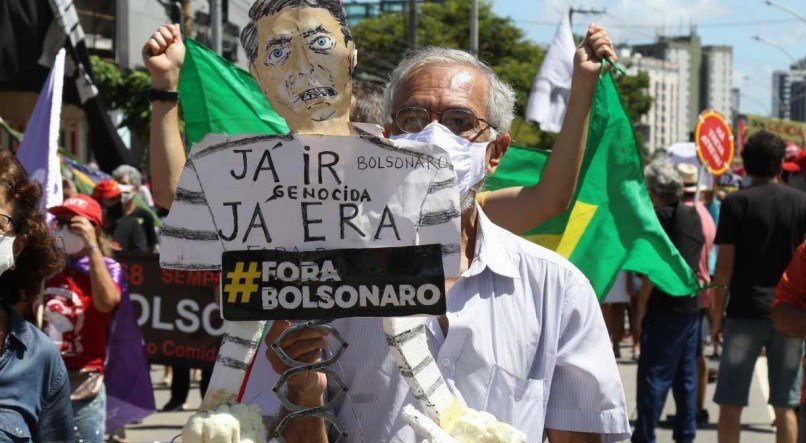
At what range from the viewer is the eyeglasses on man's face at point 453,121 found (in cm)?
283

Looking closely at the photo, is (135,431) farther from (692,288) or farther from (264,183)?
(264,183)

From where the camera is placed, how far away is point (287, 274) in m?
2.48

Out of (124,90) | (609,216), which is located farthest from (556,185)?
(124,90)

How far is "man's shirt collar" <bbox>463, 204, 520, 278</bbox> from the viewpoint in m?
2.72

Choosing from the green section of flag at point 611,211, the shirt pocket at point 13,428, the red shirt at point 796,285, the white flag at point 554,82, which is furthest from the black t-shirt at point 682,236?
the shirt pocket at point 13,428

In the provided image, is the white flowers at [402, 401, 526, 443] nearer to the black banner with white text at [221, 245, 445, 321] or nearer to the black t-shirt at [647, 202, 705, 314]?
the black banner with white text at [221, 245, 445, 321]

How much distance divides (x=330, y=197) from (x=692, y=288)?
3.95m

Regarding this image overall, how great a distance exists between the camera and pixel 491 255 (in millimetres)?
2746

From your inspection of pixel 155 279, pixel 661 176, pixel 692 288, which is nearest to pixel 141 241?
pixel 155 279

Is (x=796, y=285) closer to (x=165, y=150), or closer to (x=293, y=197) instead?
(x=165, y=150)

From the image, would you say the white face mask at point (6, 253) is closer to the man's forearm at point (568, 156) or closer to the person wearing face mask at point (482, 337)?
the person wearing face mask at point (482, 337)

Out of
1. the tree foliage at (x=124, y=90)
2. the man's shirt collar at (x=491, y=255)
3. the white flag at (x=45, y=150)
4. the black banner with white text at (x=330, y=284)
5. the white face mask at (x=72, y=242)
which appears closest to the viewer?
the black banner with white text at (x=330, y=284)

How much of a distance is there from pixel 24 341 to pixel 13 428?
0.75 ft

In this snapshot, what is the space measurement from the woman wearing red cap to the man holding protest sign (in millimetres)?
3025
